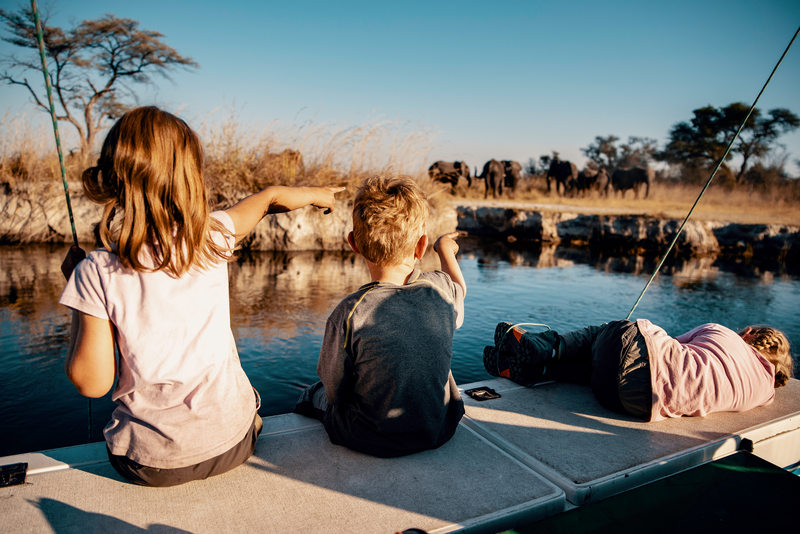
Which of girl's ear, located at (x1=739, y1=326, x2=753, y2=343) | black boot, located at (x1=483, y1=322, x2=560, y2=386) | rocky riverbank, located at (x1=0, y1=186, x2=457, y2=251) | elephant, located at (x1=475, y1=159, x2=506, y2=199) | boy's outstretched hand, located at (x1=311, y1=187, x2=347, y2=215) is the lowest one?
black boot, located at (x1=483, y1=322, x2=560, y2=386)

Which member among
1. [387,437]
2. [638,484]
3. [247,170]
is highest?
[247,170]

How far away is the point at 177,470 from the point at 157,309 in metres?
0.46

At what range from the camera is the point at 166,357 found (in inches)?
46.0

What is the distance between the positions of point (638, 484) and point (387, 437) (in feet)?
2.67

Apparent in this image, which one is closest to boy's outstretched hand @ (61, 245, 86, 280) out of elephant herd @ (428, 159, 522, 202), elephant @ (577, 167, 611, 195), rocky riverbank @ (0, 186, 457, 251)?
rocky riverbank @ (0, 186, 457, 251)

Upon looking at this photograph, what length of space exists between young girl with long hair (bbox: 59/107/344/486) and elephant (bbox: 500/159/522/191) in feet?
68.4

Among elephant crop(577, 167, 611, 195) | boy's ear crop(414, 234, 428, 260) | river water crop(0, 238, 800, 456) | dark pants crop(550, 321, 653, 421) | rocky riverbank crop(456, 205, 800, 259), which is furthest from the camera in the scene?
elephant crop(577, 167, 611, 195)

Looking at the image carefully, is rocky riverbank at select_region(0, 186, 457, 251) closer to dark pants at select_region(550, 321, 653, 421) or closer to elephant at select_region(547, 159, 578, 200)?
dark pants at select_region(550, 321, 653, 421)

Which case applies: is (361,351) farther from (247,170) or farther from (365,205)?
(247,170)

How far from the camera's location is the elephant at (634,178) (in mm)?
21016

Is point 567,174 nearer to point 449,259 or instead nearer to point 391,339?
point 449,259

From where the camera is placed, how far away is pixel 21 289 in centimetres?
428

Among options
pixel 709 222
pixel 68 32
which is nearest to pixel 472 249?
pixel 709 222

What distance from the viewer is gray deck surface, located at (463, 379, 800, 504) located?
144 centimetres
